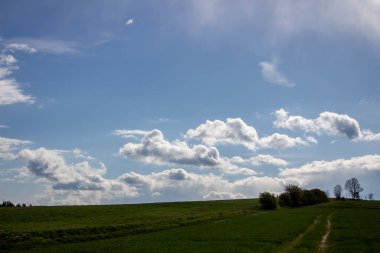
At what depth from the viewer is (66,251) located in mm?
33938

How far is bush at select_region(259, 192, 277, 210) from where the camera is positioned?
118875 mm

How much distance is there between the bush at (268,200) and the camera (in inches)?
4680

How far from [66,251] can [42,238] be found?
11.4 meters

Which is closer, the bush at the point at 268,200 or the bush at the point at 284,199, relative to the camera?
the bush at the point at 268,200

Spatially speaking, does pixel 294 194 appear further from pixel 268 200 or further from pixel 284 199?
pixel 268 200

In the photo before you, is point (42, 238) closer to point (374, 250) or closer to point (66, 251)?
point (66, 251)

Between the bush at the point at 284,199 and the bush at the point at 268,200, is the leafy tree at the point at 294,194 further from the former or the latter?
the bush at the point at 268,200

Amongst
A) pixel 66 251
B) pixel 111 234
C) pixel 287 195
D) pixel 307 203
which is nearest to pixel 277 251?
pixel 66 251

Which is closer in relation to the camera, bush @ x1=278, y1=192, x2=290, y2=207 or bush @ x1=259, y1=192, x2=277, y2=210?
bush @ x1=259, y1=192, x2=277, y2=210

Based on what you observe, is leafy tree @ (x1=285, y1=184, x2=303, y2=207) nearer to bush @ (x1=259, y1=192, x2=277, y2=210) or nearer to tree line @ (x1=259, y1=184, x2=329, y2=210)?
tree line @ (x1=259, y1=184, x2=329, y2=210)

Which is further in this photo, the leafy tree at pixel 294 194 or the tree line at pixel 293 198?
the leafy tree at pixel 294 194

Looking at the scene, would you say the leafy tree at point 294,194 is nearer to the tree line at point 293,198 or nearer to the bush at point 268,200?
the tree line at point 293,198

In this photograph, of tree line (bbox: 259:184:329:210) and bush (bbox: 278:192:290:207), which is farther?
bush (bbox: 278:192:290:207)

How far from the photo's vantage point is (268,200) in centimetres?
11900
